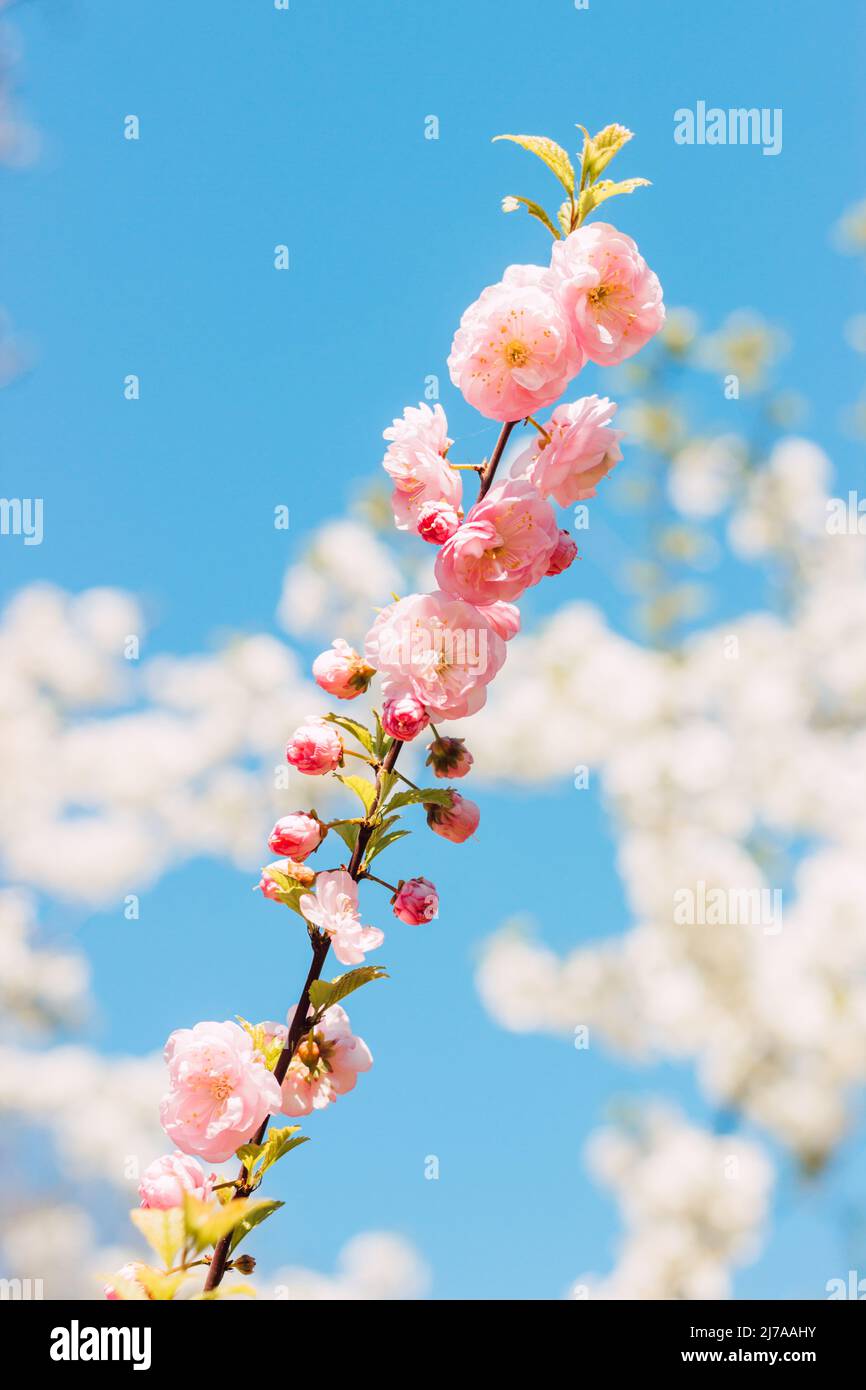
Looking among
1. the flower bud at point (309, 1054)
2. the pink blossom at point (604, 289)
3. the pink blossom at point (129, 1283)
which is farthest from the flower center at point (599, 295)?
the pink blossom at point (129, 1283)

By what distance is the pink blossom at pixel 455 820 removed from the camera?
617 millimetres

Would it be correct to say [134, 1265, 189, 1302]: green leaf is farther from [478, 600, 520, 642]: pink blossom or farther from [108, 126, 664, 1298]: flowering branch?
[478, 600, 520, 642]: pink blossom

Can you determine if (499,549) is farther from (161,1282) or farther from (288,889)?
(161,1282)

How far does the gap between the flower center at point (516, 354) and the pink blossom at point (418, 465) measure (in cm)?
8

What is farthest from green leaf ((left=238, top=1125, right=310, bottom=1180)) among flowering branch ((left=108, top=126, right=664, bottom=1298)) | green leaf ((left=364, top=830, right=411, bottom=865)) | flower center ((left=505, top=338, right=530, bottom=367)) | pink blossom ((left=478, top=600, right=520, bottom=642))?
flower center ((left=505, top=338, right=530, bottom=367))

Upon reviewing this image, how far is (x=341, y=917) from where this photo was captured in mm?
566

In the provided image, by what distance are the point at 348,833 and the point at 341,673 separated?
11 cm

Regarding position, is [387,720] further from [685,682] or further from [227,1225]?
[685,682]

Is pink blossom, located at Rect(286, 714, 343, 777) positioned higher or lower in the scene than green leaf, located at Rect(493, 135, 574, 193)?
lower

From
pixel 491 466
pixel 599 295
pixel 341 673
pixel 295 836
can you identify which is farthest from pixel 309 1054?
pixel 599 295

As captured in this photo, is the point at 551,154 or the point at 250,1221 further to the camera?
the point at 551,154

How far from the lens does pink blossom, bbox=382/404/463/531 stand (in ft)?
2.16

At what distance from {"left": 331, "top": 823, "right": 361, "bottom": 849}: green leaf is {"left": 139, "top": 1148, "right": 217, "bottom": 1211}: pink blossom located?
20 centimetres

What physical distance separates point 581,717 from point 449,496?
2.66m
